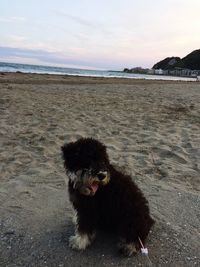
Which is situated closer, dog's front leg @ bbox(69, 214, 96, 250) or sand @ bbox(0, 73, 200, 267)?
dog's front leg @ bbox(69, 214, 96, 250)

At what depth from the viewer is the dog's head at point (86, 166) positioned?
3.05 metres

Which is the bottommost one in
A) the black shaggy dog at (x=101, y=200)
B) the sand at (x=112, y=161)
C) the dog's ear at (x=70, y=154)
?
the sand at (x=112, y=161)

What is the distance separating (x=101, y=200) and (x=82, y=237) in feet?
1.29

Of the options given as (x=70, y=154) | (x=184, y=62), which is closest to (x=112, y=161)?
(x=70, y=154)

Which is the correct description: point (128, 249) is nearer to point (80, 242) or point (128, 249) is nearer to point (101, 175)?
point (80, 242)

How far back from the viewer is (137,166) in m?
5.94

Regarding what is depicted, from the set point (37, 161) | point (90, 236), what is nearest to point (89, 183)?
point (90, 236)

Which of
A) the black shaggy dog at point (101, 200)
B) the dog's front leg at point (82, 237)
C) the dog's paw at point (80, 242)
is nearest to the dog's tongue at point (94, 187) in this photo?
the black shaggy dog at point (101, 200)

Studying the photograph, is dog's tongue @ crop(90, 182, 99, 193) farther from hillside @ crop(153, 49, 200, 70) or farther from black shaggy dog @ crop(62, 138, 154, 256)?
hillside @ crop(153, 49, 200, 70)

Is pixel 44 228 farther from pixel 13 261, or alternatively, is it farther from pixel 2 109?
pixel 2 109

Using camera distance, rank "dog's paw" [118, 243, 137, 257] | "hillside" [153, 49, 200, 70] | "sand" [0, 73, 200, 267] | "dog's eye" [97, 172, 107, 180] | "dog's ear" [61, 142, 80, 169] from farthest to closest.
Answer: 1. "hillside" [153, 49, 200, 70]
2. "sand" [0, 73, 200, 267]
3. "dog's paw" [118, 243, 137, 257]
4. "dog's ear" [61, 142, 80, 169]
5. "dog's eye" [97, 172, 107, 180]

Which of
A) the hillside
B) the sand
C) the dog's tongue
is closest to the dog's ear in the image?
the dog's tongue

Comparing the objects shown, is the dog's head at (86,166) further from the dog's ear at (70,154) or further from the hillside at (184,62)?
the hillside at (184,62)

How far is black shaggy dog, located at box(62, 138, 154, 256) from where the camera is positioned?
3105 millimetres
